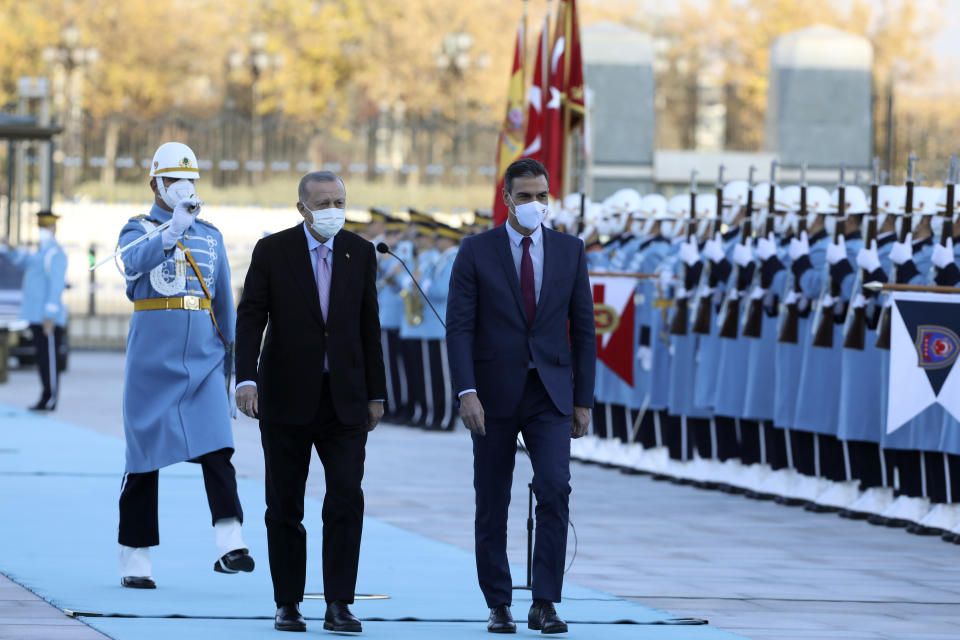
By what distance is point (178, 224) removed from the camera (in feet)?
26.2

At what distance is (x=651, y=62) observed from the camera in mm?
28484

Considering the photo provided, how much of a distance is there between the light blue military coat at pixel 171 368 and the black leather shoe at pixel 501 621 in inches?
62.6

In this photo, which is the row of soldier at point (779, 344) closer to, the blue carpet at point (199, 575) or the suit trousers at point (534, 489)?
the blue carpet at point (199, 575)

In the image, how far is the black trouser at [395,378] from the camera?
18.7m

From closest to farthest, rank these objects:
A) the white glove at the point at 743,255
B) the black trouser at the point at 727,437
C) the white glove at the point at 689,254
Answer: the white glove at the point at 743,255 → the black trouser at the point at 727,437 → the white glove at the point at 689,254

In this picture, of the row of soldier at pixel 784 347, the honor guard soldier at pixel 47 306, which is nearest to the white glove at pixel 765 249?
the row of soldier at pixel 784 347

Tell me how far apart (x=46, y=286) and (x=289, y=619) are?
1180 cm

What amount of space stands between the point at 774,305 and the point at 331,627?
579cm

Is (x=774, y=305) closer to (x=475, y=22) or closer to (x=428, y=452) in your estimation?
(x=428, y=452)

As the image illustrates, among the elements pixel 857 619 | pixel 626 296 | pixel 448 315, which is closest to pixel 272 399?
pixel 448 315

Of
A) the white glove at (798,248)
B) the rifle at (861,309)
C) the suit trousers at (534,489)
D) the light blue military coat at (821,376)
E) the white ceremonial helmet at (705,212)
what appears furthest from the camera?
the white ceremonial helmet at (705,212)

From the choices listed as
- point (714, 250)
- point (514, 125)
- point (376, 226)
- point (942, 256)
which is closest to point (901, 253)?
point (942, 256)

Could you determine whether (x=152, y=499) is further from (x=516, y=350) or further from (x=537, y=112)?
(x=537, y=112)

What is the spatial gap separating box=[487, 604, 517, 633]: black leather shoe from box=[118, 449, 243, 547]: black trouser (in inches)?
53.6
